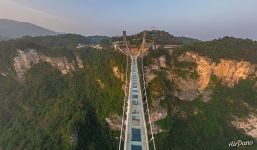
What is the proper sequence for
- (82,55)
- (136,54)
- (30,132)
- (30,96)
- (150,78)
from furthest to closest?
(82,55), (30,96), (136,54), (30,132), (150,78)

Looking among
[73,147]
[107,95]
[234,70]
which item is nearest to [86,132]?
[73,147]

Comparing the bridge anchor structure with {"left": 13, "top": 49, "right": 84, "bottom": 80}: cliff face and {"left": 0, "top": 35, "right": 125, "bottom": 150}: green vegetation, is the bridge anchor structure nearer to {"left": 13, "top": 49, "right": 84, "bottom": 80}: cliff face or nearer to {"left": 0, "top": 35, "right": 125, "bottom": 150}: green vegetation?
{"left": 0, "top": 35, "right": 125, "bottom": 150}: green vegetation

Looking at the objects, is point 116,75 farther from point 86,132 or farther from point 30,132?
point 30,132

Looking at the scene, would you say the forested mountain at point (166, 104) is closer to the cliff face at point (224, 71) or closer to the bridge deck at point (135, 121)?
the cliff face at point (224, 71)

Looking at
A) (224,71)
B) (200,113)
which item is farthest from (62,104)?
(224,71)

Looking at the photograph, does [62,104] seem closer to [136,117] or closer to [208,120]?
[136,117]

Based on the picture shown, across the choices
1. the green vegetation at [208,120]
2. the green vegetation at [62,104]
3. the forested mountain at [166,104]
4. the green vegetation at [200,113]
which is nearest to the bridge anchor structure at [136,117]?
the forested mountain at [166,104]

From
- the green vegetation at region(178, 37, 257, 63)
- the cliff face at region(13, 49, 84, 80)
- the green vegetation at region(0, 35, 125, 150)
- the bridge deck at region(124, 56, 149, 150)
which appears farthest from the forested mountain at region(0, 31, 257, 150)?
the cliff face at region(13, 49, 84, 80)
